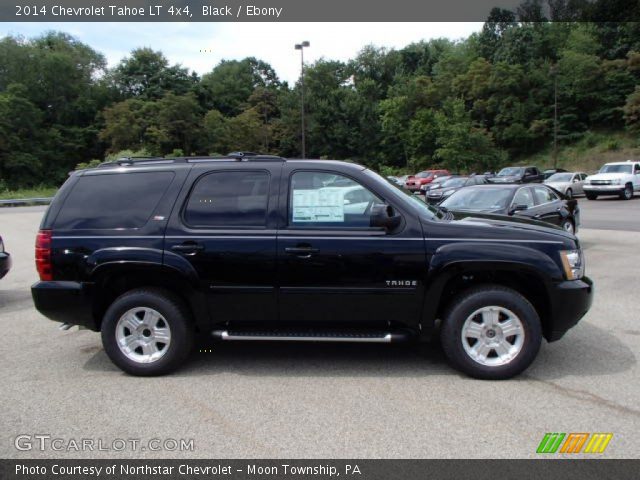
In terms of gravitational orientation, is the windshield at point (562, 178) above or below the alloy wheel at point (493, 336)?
above

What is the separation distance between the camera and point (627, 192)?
26969 millimetres

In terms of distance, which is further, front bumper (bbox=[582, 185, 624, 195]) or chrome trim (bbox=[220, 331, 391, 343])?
front bumper (bbox=[582, 185, 624, 195])

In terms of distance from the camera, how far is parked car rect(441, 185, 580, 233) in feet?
33.0

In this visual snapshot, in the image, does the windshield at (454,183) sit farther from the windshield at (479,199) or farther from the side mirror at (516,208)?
the side mirror at (516,208)

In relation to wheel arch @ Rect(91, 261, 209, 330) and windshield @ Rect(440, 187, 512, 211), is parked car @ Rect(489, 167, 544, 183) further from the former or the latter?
wheel arch @ Rect(91, 261, 209, 330)

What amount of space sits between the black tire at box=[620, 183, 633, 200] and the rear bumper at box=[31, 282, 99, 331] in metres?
27.9

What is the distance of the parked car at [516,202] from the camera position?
33.0ft

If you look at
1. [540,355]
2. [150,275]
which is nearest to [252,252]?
[150,275]

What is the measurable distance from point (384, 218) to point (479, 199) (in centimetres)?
628

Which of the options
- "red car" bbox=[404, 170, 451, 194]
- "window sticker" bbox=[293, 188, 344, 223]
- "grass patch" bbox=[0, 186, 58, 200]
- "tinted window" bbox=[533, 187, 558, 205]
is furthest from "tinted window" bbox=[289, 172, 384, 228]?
"grass patch" bbox=[0, 186, 58, 200]

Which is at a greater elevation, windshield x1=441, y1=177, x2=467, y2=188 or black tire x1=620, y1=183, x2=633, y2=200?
windshield x1=441, y1=177, x2=467, y2=188

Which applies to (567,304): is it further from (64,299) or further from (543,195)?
(543,195)

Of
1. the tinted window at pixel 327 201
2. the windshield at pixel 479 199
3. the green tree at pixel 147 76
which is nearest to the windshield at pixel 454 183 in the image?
the windshield at pixel 479 199
